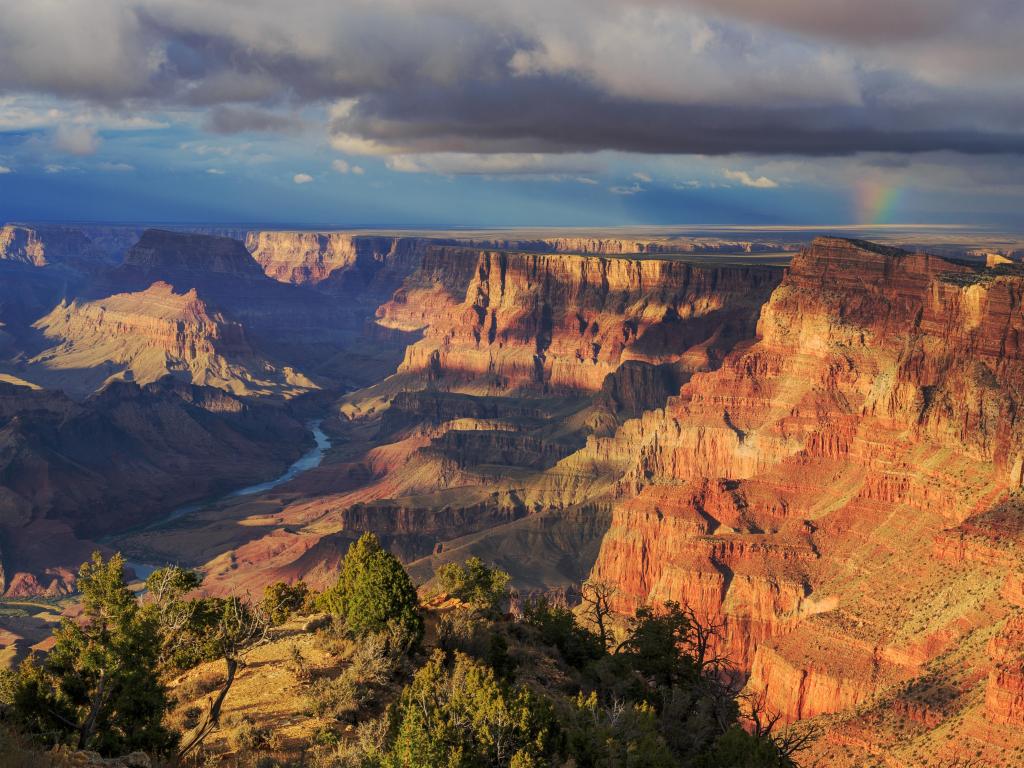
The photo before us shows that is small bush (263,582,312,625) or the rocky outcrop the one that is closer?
the rocky outcrop

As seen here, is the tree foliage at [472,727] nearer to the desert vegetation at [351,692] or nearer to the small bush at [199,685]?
the desert vegetation at [351,692]

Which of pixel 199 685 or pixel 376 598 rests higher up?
pixel 376 598

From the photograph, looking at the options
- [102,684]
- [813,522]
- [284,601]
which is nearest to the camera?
[102,684]

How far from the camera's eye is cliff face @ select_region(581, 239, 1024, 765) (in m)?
79.3

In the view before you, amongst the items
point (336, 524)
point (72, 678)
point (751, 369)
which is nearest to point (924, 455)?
point (751, 369)

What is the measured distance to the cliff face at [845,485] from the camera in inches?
3123

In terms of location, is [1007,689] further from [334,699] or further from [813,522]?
[813,522]

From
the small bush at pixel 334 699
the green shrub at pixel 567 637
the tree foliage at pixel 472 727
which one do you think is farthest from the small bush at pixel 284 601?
the tree foliage at pixel 472 727

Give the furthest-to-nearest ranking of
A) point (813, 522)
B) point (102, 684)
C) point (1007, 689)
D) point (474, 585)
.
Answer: point (813, 522)
point (474, 585)
point (1007, 689)
point (102, 684)

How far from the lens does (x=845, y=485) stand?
111062 mm

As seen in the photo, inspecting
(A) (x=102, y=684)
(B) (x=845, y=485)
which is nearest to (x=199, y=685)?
(A) (x=102, y=684)

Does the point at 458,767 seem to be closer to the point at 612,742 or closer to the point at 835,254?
the point at 612,742

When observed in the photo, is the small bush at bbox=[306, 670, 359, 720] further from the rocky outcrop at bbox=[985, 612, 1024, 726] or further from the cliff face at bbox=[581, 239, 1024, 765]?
the cliff face at bbox=[581, 239, 1024, 765]

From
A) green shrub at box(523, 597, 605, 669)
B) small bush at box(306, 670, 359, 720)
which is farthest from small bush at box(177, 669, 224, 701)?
green shrub at box(523, 597, 605, 669)
